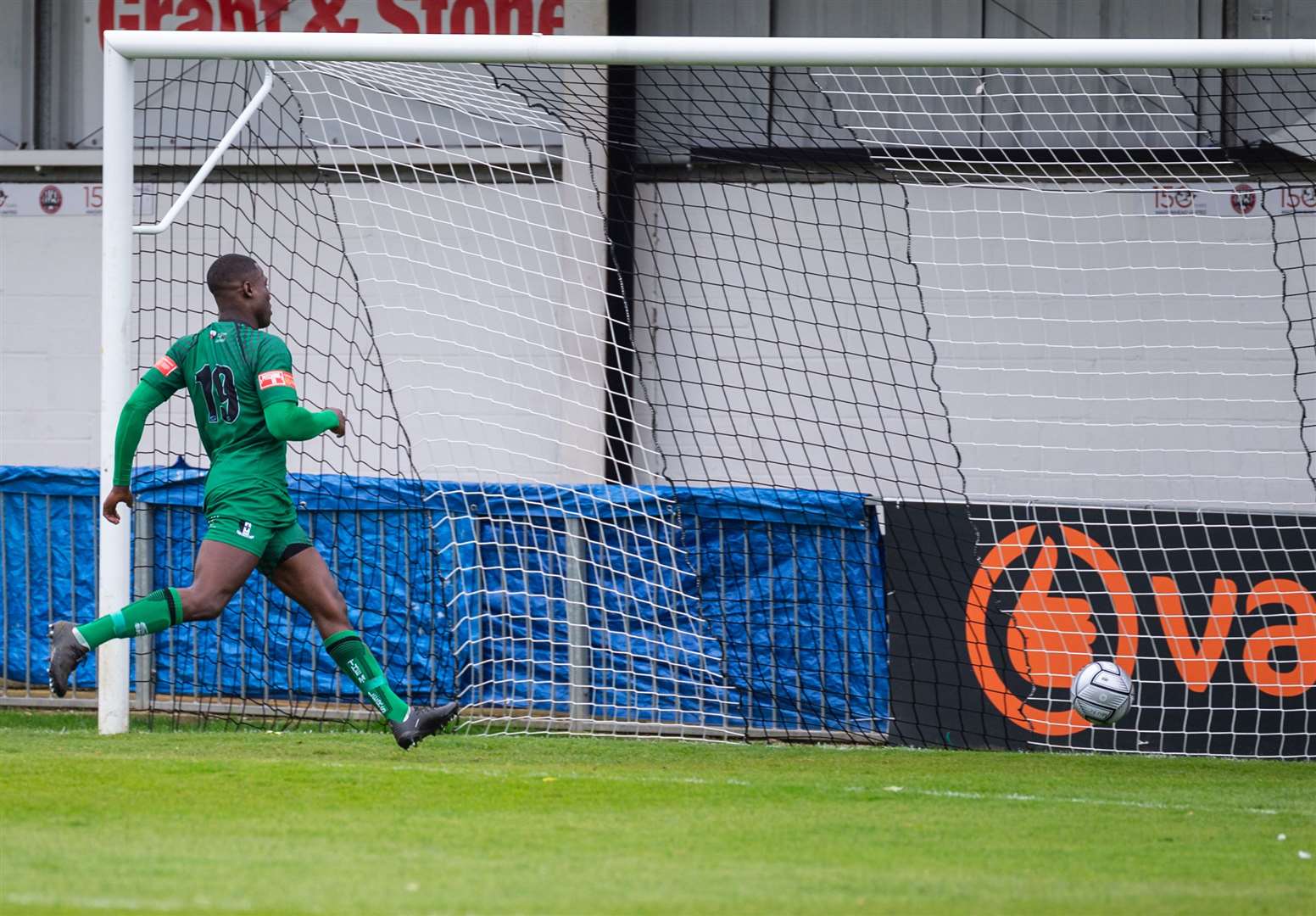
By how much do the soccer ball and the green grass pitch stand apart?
0.27m

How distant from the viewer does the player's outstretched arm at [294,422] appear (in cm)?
609

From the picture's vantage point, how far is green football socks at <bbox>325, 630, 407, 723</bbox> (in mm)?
6426

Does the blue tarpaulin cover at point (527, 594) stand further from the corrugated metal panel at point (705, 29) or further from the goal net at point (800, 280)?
the corrugated metal panel at point (705, 29)

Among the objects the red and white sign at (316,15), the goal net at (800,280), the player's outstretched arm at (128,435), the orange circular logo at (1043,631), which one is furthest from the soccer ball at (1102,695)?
the red and white sign at (316,15)

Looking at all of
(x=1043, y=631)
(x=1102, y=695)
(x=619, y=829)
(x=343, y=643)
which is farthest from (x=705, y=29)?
(x=619, y=829)

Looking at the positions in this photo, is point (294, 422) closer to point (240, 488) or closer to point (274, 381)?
point (274, 381)

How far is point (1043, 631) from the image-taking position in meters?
8.12

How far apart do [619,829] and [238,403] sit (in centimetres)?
242

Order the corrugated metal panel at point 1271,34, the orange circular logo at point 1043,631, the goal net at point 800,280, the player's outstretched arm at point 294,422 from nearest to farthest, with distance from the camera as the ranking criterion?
1. the player's outstretched arm at point 294,422
2. the orange circular logo at point 1043,631
3. the goal net at point 800,280
4. the corrugated metal panel at point 1271,34

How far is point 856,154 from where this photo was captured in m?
12.5

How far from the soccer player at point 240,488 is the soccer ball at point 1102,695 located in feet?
9.31

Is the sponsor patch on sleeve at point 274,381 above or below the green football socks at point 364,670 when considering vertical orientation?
above

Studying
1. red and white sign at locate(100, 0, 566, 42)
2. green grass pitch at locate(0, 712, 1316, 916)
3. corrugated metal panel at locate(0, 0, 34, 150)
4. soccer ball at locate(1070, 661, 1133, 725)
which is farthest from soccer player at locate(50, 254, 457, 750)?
corrugated metal panel at locate(0, 0, 34, 150)

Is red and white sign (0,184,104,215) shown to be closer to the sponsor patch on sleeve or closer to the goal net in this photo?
the goal net
